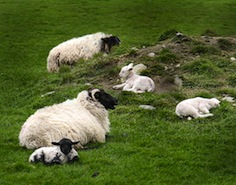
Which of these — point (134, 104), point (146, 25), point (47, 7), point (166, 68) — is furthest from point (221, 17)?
point (134, 104)

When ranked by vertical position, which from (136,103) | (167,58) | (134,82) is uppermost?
(167,58)

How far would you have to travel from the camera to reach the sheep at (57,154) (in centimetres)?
1037

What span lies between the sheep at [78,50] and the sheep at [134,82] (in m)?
5.54

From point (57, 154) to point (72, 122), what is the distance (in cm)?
174

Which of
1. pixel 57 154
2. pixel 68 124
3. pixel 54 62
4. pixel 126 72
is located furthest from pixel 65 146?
pixel 54 62

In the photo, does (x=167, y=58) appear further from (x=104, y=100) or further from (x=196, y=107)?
(x=104, y=100)

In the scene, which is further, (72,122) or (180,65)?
(180,65)

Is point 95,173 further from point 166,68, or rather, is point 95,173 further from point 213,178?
point 166,68

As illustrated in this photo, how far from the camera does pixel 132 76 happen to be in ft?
53.8

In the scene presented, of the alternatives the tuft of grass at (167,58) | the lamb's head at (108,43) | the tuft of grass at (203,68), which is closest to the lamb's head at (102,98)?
the tuft of grass at (203,68)

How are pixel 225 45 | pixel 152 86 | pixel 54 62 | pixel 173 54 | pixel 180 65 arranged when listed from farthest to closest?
pixel 54 62 → pixel 225 45 → pixel 173 54 → pixel 180 65 → pixel 152 86

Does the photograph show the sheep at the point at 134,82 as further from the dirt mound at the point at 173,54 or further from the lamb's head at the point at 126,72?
the dirt mound at the point at 173,54

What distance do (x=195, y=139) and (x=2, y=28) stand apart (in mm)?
22933

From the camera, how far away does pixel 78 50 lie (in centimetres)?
2205
